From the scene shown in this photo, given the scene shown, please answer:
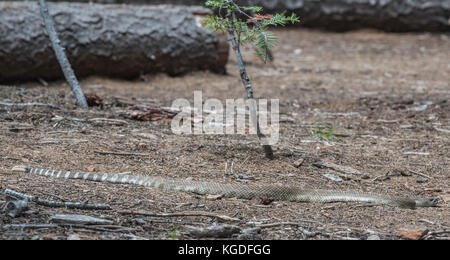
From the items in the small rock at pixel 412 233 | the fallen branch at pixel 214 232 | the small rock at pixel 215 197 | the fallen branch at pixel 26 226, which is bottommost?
the small rock at pixel 215 197

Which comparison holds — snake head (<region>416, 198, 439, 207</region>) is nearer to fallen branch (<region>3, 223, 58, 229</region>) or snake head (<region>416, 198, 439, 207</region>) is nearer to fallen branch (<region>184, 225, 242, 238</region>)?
fallen branch (<region>184, 225, 242, 238</region>)

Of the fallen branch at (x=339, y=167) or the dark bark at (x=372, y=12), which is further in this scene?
the dark bark at (x=372, y=12)

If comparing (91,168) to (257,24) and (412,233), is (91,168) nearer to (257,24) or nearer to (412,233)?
(257,24)

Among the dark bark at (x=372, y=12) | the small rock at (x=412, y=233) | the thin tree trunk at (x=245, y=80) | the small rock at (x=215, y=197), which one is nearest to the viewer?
the small rock at (x=412, y=233)

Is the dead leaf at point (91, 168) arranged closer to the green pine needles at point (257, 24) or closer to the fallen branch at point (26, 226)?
the fallen branch at point (26, 226)

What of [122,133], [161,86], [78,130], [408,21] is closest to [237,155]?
[122,133]

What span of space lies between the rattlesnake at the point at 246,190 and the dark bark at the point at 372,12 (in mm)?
8298

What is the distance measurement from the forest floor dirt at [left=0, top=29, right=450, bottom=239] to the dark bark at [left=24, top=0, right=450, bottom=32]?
2.79 m

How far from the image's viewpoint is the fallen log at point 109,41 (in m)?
8.30

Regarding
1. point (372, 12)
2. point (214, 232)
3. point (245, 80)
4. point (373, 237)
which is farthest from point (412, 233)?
point (372, 12)

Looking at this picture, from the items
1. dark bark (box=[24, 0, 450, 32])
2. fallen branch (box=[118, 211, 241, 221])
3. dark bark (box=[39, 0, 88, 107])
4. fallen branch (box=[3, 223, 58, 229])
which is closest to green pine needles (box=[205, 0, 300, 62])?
fallen branch (box=[118, 211, 241, 221])

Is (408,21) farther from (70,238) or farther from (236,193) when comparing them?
(70,238)

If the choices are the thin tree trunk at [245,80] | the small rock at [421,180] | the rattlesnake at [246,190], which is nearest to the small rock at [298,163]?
the thin tree trunk at [245,80]

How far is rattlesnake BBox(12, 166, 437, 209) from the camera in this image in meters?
4.46
